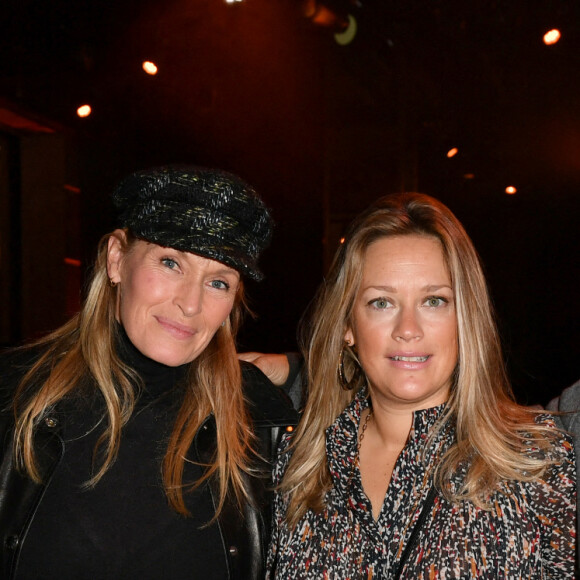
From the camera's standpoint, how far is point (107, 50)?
4562mm

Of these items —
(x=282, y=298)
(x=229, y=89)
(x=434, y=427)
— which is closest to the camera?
(x=434, y=427)

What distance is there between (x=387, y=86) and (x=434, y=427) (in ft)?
22.8

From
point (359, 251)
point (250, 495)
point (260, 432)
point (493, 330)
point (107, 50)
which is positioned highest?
point (107, 50)

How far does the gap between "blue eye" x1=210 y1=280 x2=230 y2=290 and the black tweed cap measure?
0.10m

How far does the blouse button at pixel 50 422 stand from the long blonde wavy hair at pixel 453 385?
0.70m

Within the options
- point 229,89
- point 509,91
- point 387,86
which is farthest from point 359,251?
point 387,86

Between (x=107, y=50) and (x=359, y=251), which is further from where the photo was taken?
(x=107, y=50)

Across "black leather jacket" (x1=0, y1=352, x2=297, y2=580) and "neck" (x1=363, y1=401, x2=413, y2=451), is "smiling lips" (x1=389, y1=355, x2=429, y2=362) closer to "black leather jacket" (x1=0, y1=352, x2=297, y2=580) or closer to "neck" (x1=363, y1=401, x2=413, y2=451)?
"neck" (x1=363, y1=401, x2=413, y2=451)

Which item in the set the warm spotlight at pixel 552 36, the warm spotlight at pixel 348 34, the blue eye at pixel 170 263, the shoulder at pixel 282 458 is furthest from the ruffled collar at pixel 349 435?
the warm spotlight at pixel 348 34

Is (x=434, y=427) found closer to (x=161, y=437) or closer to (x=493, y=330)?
(x=493, y=330)

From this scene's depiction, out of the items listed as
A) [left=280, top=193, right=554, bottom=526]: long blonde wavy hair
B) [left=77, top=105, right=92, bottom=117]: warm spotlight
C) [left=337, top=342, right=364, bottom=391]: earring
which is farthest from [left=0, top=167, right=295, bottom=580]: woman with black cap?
[left=77, top=105, right=92, bottom=117]: warm spotlight

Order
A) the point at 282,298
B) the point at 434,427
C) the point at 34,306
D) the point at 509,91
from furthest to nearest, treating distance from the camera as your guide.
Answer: the point at 509,91 < the point at 282,298 < the point at 34,306 < the point at 434,427

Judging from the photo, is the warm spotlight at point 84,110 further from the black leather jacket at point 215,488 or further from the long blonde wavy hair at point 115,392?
the black leather jacket at point 215,488

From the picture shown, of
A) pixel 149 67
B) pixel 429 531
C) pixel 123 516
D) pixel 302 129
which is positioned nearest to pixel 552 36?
pixel 302 129
